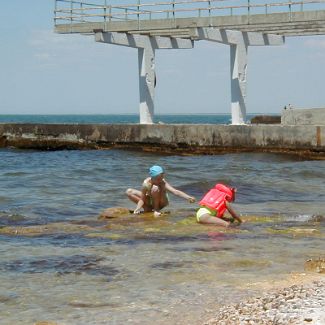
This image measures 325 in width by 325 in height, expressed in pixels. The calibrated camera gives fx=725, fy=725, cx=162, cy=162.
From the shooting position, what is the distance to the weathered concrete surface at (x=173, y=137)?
83.0ft

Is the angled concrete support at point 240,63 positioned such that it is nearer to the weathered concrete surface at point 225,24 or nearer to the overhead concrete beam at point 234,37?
the overhead concrete beam at point 234,37

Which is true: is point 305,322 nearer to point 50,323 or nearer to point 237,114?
point 50,323

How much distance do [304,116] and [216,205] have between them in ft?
46.5

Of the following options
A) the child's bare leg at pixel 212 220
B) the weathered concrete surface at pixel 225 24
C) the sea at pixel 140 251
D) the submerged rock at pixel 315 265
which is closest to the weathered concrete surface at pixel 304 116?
the weathered concrete surface at pixel 225 24

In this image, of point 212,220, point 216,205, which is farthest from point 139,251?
point 216,205

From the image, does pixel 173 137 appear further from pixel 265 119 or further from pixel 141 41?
pixel 265 119

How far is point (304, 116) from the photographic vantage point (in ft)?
84.0

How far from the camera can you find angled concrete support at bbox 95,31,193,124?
Answer: 29.3 metres

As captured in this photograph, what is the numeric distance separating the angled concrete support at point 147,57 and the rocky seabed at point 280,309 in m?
23.0

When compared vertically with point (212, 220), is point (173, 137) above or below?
above

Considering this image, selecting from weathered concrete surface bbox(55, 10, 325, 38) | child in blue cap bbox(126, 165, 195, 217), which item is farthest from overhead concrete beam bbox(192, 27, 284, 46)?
child in blue cap bbox(126, 165, 195, 217)

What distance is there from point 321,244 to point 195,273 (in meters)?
2.71

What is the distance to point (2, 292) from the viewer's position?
7566 mm

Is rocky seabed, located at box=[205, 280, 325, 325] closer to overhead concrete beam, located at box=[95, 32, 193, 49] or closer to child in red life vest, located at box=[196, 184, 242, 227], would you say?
child in red life vest, located at box=[196, 184, 242, 227]
